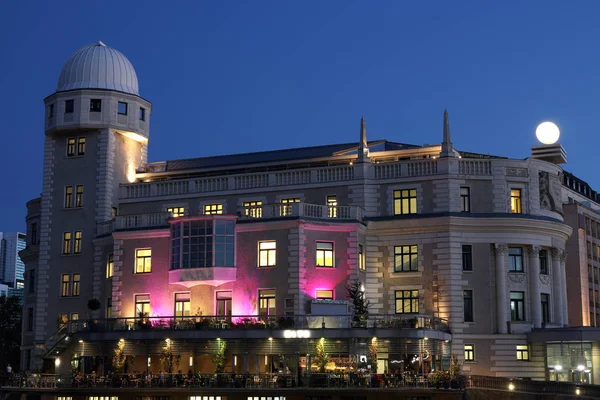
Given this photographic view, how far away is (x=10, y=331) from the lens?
347 feet

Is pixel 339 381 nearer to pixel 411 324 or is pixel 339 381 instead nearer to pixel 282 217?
pixel 411 324

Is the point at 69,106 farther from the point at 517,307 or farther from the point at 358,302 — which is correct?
the point at 517,307

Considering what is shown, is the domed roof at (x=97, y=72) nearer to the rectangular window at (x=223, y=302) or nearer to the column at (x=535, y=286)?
the rectangular window at (x=223, y=302)

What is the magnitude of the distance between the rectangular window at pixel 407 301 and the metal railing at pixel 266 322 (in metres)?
2.52

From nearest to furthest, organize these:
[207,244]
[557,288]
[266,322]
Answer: [266,322]
[207,244]
[557,288]

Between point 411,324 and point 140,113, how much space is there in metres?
29.5

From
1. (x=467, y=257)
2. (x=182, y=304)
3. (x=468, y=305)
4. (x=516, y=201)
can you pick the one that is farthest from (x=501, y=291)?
(x=182, y=304)

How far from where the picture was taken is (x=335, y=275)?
64.0 metres

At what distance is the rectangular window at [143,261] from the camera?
68.1 meters

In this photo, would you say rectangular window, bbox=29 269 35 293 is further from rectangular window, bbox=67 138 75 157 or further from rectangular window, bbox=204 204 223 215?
rectangular window, bbox=204 204 223 215

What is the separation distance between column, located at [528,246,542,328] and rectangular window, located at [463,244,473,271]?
4360 millimetres

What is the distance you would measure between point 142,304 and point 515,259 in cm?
2619

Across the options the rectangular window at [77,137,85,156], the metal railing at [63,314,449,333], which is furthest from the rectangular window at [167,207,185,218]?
the metal railing at [63,314,449,333]

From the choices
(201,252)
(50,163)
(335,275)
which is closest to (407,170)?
(335,275)
